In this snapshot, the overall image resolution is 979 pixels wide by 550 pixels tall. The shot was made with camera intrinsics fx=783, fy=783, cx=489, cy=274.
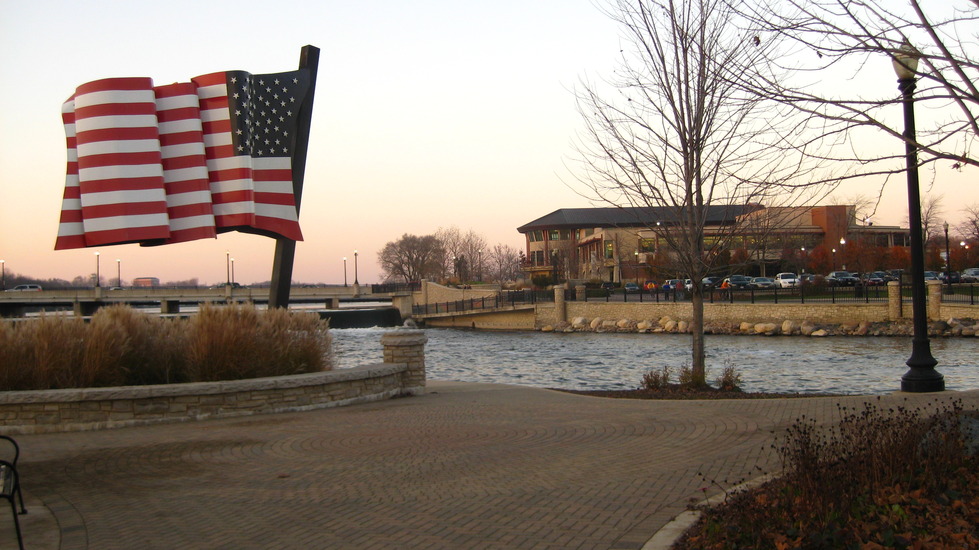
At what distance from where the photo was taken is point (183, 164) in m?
16.3

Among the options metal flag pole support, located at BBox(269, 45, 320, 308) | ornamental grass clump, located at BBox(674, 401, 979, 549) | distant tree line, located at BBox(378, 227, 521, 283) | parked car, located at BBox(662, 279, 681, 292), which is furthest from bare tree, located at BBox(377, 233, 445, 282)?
ornamental grass clump, located at BBox(674, 401, 979, 549)

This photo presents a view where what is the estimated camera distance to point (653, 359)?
109 feet

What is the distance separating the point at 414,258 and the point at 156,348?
123 meters

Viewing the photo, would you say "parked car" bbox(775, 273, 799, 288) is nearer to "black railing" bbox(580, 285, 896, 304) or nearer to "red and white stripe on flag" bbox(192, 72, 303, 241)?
"black railing" bbox(580, 285, 896, 304)

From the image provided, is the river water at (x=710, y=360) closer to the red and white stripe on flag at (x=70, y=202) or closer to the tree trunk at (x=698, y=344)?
the red and white stripe on flag at (x=70, y=202)

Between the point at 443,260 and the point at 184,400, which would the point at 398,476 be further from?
the point at 443,260

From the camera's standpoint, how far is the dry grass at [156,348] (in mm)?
11453

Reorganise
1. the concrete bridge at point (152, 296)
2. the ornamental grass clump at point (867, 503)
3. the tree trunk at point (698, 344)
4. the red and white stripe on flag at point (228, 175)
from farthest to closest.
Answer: the concrete bridge at point (152, 296) → the red and white stripe on flag at point (228, 175) → the tree trunk at point (698, 344) → the ornamental grass clump at point (867, 503)

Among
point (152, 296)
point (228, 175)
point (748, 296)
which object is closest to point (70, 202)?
point (228, 175)

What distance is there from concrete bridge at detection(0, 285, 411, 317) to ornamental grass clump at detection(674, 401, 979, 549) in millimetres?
32142

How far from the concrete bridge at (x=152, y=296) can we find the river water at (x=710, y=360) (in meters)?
12.3

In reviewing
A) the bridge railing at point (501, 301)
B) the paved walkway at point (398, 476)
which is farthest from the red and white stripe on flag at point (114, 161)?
the bridge railing at point (501, 301)

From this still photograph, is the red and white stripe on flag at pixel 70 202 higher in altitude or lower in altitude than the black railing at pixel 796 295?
higher

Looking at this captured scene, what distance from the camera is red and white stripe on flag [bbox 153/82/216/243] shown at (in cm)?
1623
